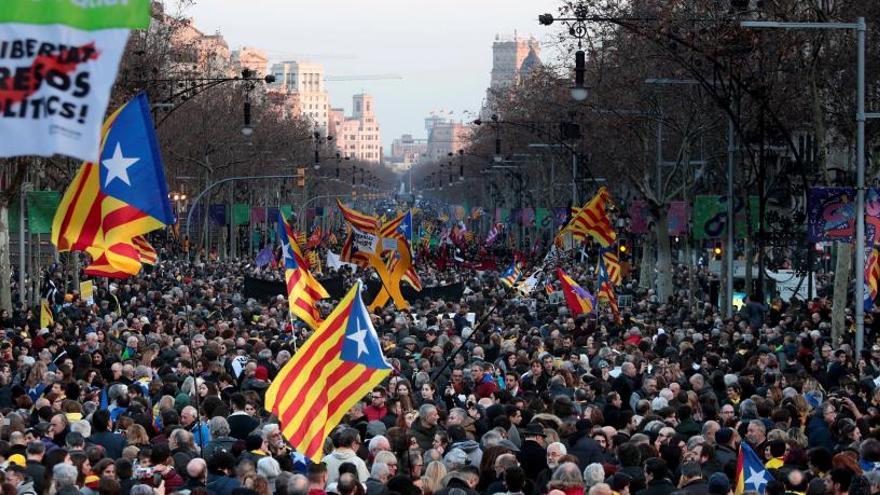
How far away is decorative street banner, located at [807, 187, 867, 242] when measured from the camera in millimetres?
27172

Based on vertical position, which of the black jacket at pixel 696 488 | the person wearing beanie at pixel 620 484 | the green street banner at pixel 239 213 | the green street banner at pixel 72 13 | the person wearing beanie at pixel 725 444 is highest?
A: the green street banner at pixel 72 13

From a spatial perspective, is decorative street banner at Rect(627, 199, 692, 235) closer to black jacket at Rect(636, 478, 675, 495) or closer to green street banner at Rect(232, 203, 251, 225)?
green street banner at Rect(232, 203, 251, 225)

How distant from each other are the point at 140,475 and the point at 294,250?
30.5ft

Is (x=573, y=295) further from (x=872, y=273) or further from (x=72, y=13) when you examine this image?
(x=72, y=13)

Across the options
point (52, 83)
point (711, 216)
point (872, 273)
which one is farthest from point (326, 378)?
point (711, 216)

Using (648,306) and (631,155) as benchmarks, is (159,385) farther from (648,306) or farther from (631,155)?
(631,155)

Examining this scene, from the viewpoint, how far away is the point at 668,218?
49.8 metres

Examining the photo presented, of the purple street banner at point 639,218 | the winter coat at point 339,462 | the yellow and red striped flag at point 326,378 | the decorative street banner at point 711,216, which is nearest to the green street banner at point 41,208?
the decorative street banner at point 711,216

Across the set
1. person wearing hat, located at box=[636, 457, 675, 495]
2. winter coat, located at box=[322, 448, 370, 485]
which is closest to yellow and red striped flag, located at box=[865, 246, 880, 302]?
winter coat, located at box=[322, 448, 370, 485]

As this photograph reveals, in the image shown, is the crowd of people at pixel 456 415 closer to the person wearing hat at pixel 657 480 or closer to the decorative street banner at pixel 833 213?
the person wearing hat at pixel 657 480

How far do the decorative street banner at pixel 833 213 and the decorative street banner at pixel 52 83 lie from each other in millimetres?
20566

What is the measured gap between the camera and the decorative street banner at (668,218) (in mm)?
46312

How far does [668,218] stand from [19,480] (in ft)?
127

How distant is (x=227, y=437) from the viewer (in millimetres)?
14602
